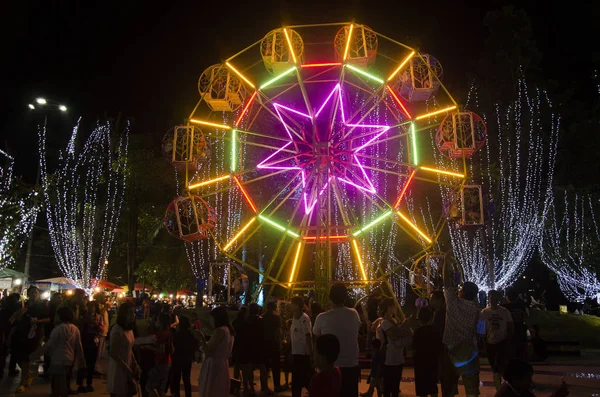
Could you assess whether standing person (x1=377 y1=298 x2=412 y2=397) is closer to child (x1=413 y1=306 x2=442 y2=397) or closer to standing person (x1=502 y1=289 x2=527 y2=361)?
child (x1=413 y1=306 x2=442 y2=397)

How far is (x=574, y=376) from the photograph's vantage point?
1248 cm

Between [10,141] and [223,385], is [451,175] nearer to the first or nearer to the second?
[223,385]

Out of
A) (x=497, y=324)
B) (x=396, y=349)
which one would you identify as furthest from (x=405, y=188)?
(x=396, y=349)

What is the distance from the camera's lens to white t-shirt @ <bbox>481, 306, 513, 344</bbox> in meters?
8.63

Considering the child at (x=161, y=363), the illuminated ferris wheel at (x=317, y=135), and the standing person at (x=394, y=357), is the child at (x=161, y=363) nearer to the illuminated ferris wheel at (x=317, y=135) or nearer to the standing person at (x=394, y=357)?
the standing person at (x=394, y=357)

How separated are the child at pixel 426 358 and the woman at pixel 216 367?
95.7 inches

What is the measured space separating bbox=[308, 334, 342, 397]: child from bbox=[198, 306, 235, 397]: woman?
2.52 m

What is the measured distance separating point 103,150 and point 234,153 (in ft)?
73.6

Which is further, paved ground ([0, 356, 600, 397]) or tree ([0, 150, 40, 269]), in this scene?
tree ([0, 150, 40, 269])

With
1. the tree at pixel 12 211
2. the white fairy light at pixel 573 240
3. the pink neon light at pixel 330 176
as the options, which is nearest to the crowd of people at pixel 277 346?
the pink neon light at pixel 330 176

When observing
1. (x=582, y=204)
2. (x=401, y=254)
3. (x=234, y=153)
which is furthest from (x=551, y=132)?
(x=234, y=153)

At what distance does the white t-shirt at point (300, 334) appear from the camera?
28.0 feet

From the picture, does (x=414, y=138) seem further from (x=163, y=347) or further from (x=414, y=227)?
(x=163, y=347)

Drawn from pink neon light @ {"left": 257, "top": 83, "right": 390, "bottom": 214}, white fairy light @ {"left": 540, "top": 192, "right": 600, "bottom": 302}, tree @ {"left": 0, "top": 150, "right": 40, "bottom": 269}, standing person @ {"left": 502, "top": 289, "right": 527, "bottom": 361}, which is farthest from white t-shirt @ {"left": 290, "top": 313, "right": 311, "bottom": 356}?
white fairy light @ {"left": 540, "top": 192, "right": 600, "bottom": 302}
